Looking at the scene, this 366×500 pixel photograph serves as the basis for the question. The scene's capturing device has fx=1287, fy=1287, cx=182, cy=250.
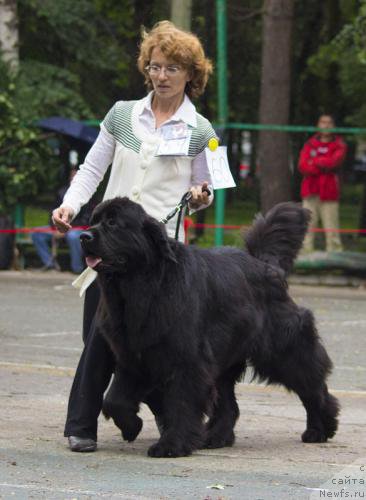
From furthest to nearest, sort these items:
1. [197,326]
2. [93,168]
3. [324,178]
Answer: [324,178], [93,168], [197,326]

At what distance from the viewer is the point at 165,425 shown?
21.1ft

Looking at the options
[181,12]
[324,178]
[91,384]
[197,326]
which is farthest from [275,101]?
[197,326]

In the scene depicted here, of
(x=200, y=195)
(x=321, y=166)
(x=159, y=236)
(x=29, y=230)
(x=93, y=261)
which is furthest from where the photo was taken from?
(x=29, y=230)

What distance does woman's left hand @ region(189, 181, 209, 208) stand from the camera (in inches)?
256

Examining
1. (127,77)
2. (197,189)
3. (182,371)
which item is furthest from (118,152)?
(127,77)

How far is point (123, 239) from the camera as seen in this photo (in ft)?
20.0

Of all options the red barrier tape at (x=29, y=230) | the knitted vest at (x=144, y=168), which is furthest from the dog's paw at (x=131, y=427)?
the red barrier tape at (x=29, y=230)

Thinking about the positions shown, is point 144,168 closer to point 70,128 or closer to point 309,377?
point 309,377

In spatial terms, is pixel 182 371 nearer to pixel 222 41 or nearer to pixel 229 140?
pixel 229 140

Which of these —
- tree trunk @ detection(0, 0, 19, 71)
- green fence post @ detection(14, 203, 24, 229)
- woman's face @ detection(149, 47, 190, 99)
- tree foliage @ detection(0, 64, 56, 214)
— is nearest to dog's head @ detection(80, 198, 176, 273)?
woman's face @ detection(149, 47, 190, 99)

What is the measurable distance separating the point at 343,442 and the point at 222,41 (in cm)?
1232

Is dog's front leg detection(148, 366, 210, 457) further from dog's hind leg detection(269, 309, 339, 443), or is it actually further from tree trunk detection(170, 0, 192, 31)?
tree trunk detection(170, 0, 192, 31)

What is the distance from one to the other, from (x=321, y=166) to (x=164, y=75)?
35.1ft

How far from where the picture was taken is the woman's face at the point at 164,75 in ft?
21.6
